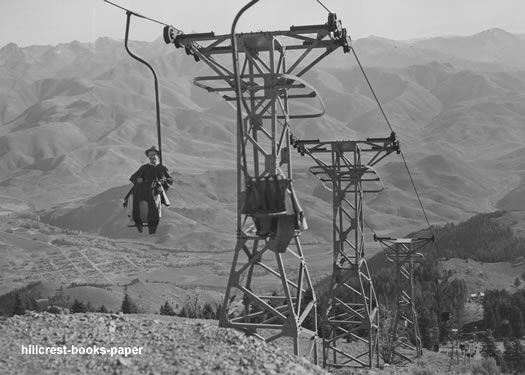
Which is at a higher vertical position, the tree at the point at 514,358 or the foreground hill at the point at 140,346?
the foreground hill at the point at 140,346

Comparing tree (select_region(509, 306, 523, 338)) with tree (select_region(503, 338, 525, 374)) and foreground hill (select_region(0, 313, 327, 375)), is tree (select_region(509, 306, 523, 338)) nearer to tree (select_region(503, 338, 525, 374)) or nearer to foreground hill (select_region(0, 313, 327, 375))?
tree (select_region(503, 338, 525, 374))

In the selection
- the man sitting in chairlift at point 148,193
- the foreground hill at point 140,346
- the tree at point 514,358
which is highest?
the man sitting in chairlift at point 148,193

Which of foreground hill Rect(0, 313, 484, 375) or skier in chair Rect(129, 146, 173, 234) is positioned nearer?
foreground hill Rect(0, 313, 484, 375)

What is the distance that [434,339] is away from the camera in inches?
2283

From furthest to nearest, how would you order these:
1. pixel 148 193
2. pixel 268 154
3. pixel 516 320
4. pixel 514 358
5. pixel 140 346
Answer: pixel 516 320 → pixel 514 358 → pixel 268 154 → pixel 148 193 → pixel 140 346

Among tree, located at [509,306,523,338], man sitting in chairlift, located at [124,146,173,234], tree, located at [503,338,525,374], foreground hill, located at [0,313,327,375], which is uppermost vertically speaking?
man sitting in chairlift, located at [124,146,173,234]

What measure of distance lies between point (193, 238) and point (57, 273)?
2041 inches

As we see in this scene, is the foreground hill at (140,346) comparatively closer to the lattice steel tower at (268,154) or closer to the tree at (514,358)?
the lattice steel tower at (268,154)

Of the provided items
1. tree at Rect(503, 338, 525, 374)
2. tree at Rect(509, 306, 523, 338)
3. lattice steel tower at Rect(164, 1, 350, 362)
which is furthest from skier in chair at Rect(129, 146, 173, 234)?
tree at Rect(509, 306, 523, 338)

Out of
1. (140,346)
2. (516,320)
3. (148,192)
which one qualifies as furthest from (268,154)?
(516,320)

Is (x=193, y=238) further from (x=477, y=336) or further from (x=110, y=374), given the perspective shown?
(x=110, y=374)

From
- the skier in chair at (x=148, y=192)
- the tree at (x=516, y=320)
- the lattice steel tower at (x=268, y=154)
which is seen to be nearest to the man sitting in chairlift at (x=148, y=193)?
the skier in chair at (x=148, y=192)

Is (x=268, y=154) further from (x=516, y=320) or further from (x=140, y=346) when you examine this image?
(x=516, y=320)

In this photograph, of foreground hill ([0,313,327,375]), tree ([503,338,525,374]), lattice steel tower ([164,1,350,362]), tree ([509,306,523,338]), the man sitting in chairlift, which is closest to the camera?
foreground hill ([0,313,327,375])
